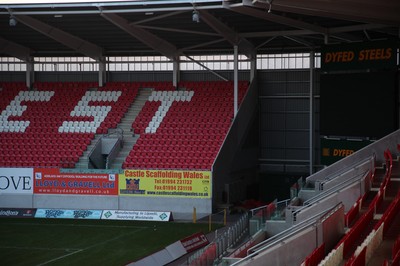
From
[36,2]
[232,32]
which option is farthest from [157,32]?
[36,2]

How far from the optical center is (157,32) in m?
39.6

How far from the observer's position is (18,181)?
37.8m

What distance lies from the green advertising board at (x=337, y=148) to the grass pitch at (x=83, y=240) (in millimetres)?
6270

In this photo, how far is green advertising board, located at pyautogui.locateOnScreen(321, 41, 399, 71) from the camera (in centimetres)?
3167

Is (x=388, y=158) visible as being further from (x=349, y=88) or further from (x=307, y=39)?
(x=307, y=39)

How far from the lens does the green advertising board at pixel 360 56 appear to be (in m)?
31.7

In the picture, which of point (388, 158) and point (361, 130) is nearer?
point (388, 158)

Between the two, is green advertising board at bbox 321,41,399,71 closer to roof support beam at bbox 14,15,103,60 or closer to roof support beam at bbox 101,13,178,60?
roof support beam at bbox 101,13,178,60

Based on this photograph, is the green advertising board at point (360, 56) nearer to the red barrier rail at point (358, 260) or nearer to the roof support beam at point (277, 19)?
the roof support beam at point (277, 19)

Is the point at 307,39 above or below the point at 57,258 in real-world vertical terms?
above

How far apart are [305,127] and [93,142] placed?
36.9 feet

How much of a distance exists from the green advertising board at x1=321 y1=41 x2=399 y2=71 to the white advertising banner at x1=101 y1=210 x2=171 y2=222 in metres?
9.82

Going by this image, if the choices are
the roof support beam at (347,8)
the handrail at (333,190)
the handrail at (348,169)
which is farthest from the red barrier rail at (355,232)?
the handrail at (348,169)

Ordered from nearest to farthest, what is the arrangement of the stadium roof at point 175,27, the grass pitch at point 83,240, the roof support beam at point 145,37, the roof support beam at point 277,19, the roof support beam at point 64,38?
the grass pitch at point 83,240 < the roof support beam at point 277,19 < the stadium roof at point 175,27 < the roof support beam at point 145,37 < the roof support beam at point 64,38
